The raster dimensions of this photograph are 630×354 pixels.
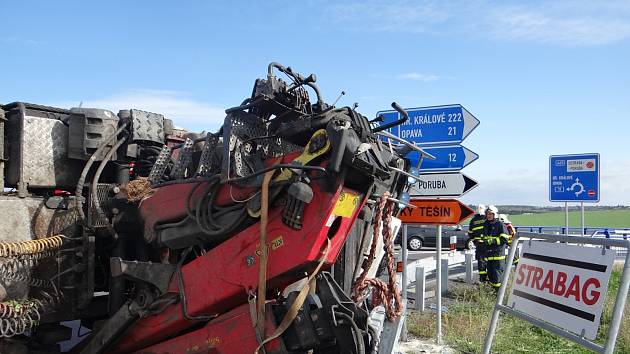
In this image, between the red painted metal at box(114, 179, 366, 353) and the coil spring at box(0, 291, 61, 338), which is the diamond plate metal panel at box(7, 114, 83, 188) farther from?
the red painted metal at box(114, 179, 366, 353)

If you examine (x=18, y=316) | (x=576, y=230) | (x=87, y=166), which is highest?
(x=87, y=166)

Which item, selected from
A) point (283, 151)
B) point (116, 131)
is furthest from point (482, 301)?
point (116, 131)

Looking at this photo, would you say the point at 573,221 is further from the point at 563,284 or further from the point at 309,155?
the point at 309,155

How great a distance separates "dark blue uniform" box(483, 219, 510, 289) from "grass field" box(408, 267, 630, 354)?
89.2 inches

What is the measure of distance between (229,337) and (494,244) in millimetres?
8653

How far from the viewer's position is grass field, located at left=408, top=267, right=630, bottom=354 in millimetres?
6398

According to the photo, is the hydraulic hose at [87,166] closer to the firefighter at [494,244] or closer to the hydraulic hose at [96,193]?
the hydraulic hose at [96,193]

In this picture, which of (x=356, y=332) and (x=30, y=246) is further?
(x=30, y=246)

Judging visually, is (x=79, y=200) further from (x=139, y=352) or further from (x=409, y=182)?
(x=409, y=182)

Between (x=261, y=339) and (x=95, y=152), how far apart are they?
2.54 meters

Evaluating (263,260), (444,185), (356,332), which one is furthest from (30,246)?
(444,185)

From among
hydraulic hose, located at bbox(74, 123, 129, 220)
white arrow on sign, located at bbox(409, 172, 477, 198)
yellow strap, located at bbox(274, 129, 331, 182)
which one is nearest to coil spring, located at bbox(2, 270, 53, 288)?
hydraulic hose, located at bbox(74, 123, 129, 220)

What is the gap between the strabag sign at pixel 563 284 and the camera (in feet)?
12.3

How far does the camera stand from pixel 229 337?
12.4 ft
